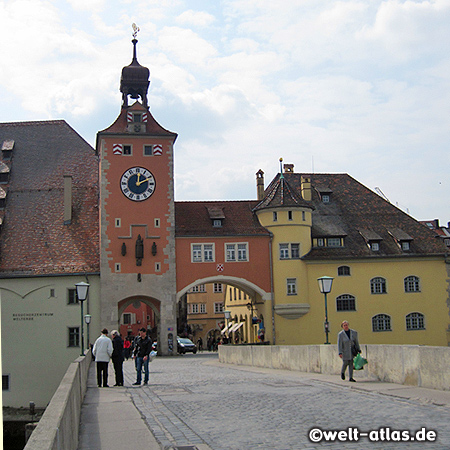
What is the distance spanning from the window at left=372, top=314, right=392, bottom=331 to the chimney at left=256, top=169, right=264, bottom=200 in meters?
12.4

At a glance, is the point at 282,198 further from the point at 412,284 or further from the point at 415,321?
the point at 415,321

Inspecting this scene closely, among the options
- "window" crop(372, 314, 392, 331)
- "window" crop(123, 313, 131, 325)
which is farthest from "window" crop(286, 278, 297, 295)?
"window" crop(123, 313, 131, 325)

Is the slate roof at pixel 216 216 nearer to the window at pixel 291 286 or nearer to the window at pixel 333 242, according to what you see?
the window at pixel 291 286

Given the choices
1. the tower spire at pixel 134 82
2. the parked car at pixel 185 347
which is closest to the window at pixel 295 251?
the parked car at pixel 185 347

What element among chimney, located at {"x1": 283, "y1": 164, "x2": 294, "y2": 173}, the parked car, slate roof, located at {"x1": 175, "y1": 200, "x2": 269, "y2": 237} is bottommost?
the parked car

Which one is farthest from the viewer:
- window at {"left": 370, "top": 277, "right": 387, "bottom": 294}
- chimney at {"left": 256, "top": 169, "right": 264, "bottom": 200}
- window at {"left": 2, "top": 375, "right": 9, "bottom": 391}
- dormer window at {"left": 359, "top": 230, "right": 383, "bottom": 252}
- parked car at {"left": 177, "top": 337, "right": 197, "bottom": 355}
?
chimney at {"left": 256, "top": 169, "right": 264, "bottom": 200}

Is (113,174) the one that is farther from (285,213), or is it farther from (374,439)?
(374,439)

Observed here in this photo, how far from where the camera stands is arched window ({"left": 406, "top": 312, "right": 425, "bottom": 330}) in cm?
4942

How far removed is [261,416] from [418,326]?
41.0m

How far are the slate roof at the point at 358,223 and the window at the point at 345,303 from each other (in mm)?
2878

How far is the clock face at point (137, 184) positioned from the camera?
47.7m

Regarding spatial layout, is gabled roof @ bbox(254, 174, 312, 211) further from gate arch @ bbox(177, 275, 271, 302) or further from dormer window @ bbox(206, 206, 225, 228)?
gate arch @ bbox(177, 275, 271, 302)

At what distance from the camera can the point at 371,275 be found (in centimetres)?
4962

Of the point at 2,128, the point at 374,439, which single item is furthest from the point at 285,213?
the point at 374,439
